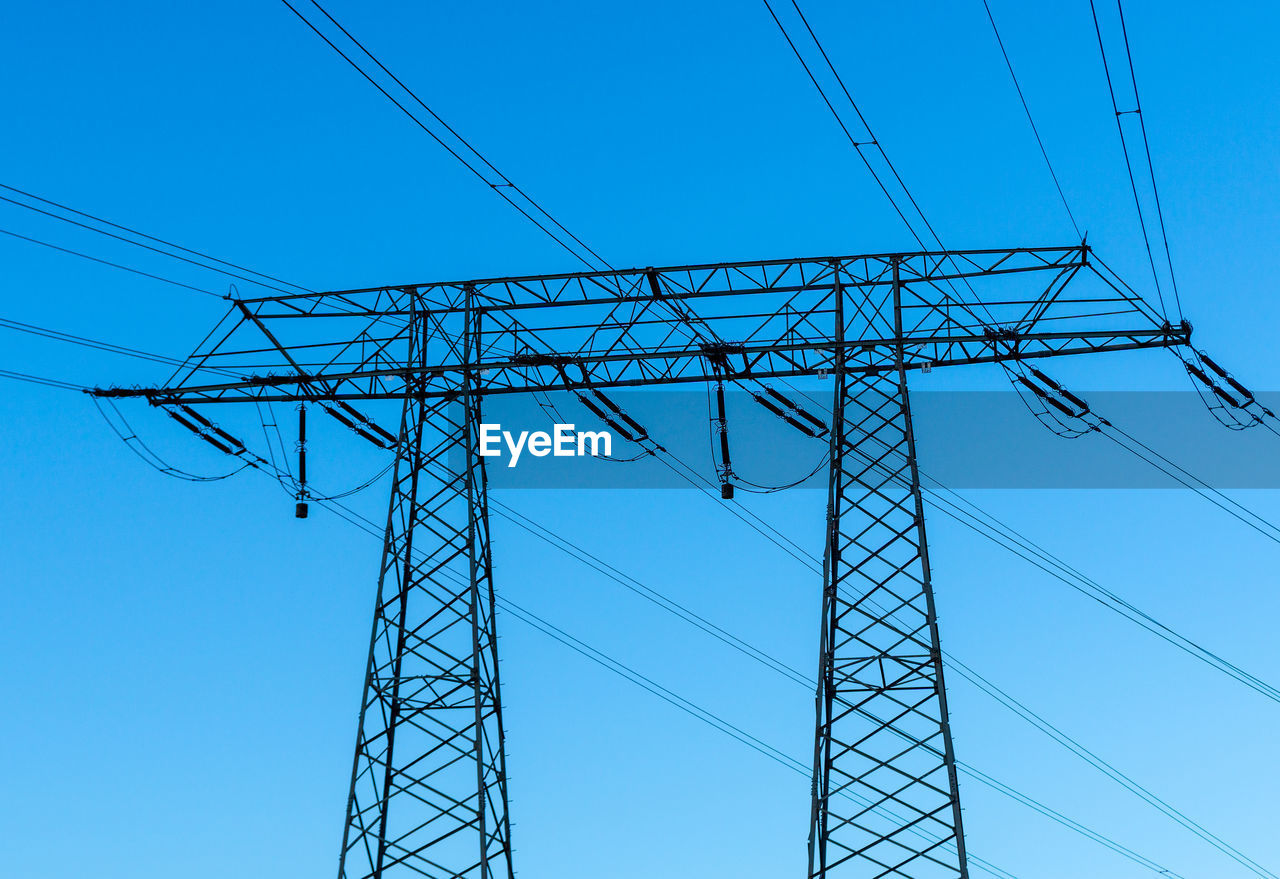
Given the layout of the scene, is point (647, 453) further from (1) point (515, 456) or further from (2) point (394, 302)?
(1) point (515, 456)

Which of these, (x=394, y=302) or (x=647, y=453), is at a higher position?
(x=394, y=302)

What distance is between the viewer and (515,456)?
34.7m

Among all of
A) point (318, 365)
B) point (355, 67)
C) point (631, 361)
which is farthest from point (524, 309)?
point (355, 67)

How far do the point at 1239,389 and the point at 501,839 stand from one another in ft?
49.6

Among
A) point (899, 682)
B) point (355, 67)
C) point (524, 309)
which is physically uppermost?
point (355, 67)

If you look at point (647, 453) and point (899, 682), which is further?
point (647, 453)

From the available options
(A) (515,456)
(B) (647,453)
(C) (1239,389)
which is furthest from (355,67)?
(C) (1239,389)

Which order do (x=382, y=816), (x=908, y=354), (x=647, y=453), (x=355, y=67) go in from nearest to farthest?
(x=355, y=67) → (x=382, y=816) → (x=908, y=354) → (x=647, y=453)

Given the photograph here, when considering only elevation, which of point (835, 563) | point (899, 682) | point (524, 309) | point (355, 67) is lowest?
point (899, 682)

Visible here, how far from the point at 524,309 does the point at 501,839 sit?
29.6 ft

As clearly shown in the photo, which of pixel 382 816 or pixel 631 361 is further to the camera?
pixel 631 361

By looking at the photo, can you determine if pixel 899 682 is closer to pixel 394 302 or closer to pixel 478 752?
pixel 478 752

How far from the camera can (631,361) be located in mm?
25875

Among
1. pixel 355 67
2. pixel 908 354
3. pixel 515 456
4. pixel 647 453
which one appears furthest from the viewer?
pixel 515 456
